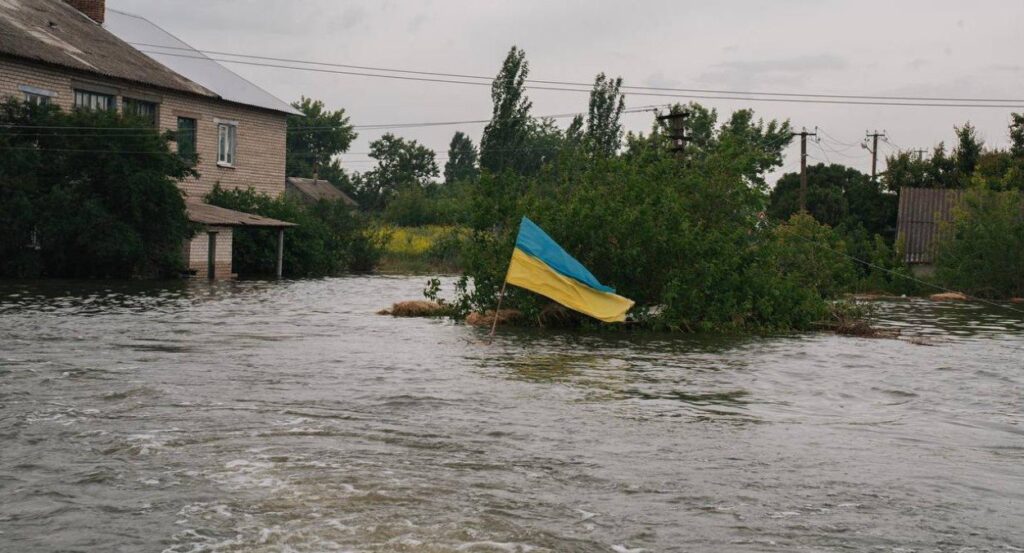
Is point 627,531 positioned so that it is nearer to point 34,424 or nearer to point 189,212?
point 34,424

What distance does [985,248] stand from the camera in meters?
45.3

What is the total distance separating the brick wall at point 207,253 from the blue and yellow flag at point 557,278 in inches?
834

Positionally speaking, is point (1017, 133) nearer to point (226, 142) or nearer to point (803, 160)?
point (803, 160)

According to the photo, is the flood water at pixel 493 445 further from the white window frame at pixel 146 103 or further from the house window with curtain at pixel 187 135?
the house window with curtain at pixel 187 135

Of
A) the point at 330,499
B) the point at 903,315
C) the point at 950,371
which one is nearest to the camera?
the point at 330,499

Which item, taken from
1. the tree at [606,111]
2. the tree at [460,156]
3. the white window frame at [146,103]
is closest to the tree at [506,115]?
the tree at [606,111]

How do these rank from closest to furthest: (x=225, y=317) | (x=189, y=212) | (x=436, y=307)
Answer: (x=225, y=317)
(x=436, y=307)
(x=189, y=212)

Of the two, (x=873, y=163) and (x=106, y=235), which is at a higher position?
(x=873, y=163)

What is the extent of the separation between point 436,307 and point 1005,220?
84.8 feet

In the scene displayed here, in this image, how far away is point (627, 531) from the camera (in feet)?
27.9

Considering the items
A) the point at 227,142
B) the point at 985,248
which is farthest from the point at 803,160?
the point at 227,142

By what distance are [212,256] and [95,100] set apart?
674 cm

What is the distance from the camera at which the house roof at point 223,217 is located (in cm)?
4281

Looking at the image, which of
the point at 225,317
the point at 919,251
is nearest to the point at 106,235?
the point at 225,317
